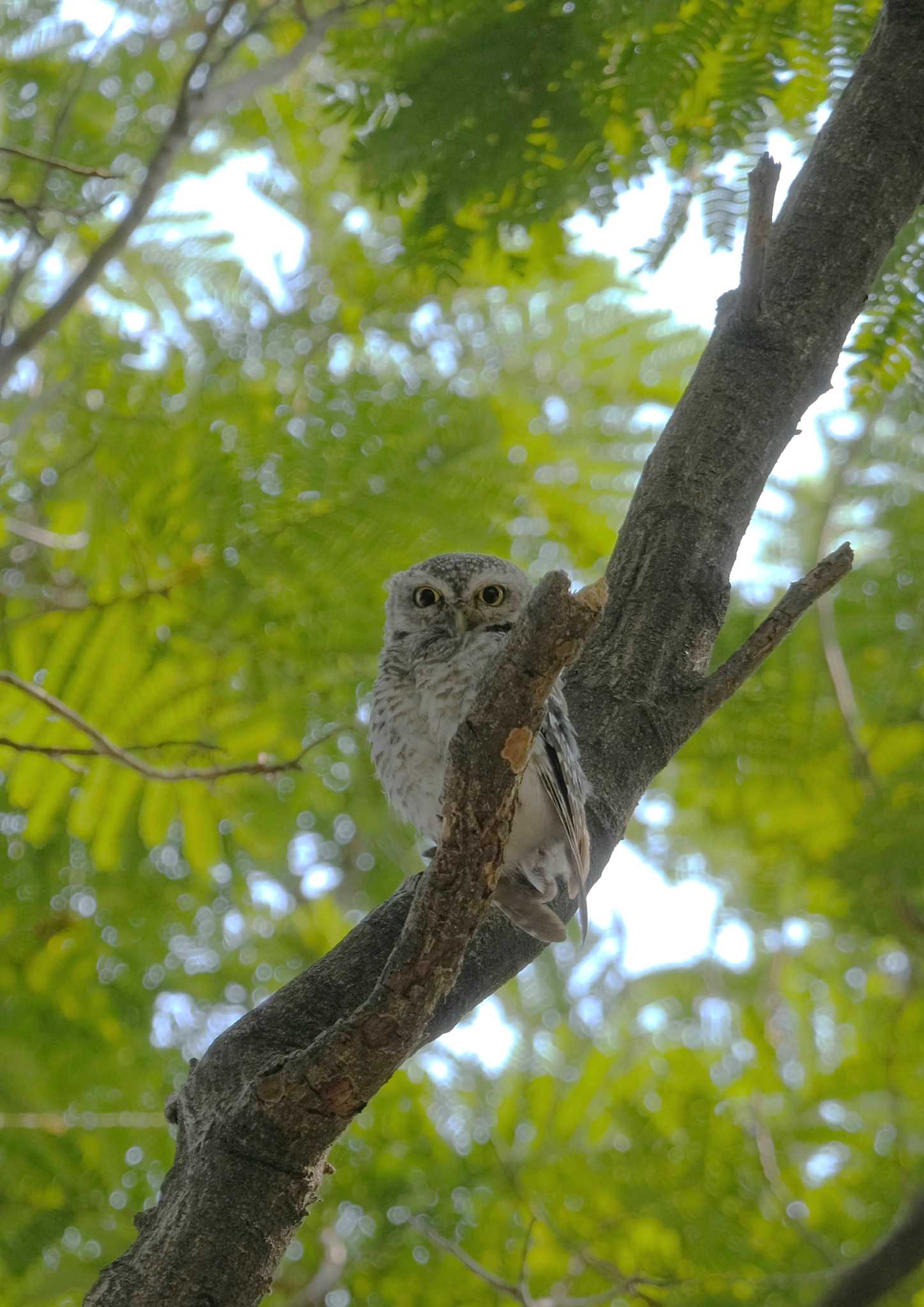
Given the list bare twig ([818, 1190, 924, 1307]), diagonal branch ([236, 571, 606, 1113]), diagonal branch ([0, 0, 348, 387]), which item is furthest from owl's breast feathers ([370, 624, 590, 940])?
diagonal branch ([0, 0, 348, 387])

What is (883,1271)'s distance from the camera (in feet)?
5.88

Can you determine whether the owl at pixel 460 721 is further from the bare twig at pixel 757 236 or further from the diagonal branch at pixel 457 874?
the bare twig at pixel 757 236

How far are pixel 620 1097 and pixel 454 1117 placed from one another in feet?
2.01

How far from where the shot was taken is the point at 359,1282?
432cm

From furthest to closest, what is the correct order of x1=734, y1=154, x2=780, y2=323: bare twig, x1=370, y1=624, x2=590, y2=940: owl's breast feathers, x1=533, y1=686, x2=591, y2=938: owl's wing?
x1=370, y1=624, x2=590, y2=940: owl's breast feathers
x1=533, y1=686, x2=591, y2=938: owl's wing
x1=734, y1=154, x2=780, y2=323: bare twig

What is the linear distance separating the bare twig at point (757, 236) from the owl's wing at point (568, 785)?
0.81m

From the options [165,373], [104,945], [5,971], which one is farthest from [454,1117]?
[165,373]

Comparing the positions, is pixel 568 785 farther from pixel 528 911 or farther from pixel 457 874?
pixel 457 874

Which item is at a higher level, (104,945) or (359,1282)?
(104,945)

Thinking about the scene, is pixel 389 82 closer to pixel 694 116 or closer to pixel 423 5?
pixel 423 5

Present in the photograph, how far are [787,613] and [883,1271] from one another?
3.33 ft

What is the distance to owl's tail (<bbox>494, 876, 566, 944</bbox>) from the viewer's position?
2.41 meters

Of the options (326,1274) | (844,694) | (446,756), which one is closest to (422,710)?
(446,756)

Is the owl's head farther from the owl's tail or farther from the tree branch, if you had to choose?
the tree branch
